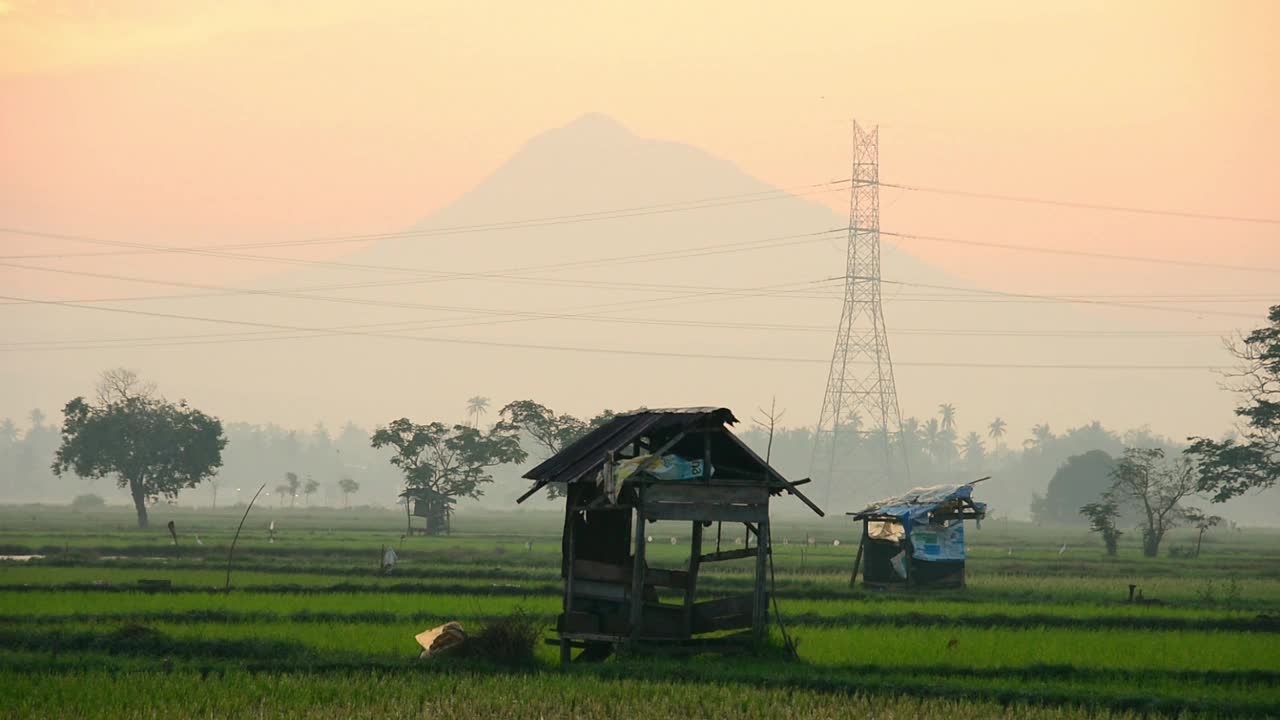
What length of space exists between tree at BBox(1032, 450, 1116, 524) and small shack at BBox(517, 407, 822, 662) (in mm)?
149925

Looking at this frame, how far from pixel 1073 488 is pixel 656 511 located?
15865 cm

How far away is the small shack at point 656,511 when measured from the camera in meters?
27.3

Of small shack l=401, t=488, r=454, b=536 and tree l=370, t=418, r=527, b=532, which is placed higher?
tree l=370, t=418, r=527, b=532

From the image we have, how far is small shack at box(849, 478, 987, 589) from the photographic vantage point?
1876 inches

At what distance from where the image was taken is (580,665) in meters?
26.6

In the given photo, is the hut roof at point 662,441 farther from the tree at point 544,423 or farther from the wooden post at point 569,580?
the tree at point 544,423

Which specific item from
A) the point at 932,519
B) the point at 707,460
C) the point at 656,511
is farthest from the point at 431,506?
the point at 656,511

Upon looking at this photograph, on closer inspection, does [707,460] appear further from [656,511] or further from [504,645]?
[504,645]

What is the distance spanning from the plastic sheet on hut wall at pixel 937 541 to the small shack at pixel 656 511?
19.5 metres

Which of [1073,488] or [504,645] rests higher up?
[1073,488]

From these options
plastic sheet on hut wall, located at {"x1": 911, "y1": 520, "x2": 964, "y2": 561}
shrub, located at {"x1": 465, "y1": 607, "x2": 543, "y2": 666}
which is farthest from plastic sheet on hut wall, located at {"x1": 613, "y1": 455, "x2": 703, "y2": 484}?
plastic sheet on hut wall, located at {"x1": 911, "y1": 520, "x2": 964, "y2": 561}

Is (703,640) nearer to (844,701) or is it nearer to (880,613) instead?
(844,701)

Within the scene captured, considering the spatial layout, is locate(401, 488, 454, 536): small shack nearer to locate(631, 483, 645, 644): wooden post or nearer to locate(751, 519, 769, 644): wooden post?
locate(751, 519, 769, 644): wooden post

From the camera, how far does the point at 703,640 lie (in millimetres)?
28125
